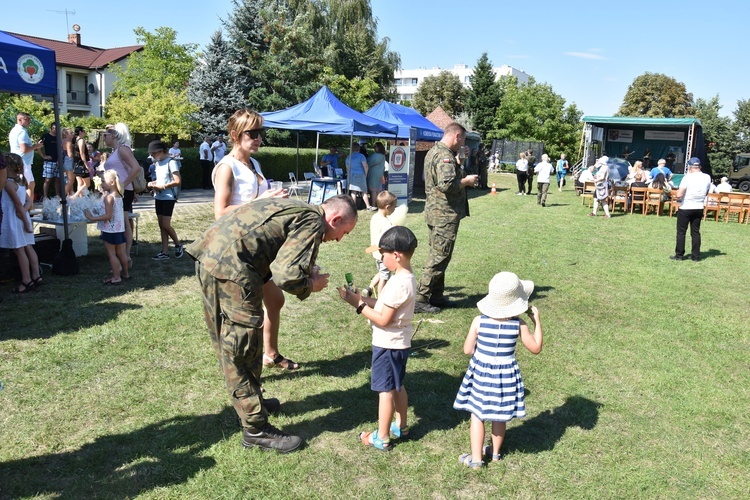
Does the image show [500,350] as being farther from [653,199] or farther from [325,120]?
[653,199]

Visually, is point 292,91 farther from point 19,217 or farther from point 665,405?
point 665,405

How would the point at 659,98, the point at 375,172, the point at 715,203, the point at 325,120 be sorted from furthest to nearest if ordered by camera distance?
the point at 659,98
the point at 715,203
the point at 375,172
the point at 325,120

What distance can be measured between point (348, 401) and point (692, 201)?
28.7 ft

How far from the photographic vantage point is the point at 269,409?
4.12m

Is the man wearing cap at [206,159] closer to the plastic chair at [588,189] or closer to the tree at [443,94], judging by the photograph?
the plastic chair at [588,189]

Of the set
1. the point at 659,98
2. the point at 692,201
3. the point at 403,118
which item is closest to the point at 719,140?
the point at 659,98

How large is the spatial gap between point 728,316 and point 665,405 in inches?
137

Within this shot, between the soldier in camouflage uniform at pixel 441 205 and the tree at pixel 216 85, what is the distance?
899 inches

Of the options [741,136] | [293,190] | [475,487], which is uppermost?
[741,136]

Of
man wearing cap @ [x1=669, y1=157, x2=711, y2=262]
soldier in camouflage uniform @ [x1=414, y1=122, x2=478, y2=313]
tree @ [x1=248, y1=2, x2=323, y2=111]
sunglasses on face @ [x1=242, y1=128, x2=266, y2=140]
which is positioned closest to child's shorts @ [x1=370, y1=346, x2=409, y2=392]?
sunglasses on face @ [x1=242, y1=128, x2=266, y2=140]

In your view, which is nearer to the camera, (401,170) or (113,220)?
(113,220)

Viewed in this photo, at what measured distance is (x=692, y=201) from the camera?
1041cm

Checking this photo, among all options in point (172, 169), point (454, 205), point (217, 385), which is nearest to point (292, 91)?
point (172, 169)

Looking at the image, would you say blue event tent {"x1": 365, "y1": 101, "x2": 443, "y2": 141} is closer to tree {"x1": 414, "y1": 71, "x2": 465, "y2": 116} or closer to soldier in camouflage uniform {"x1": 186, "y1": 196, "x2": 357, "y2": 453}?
soldier in camouflage uniform {"x1": 186, "y1": 196, "x2": 357, "y2": 453}
